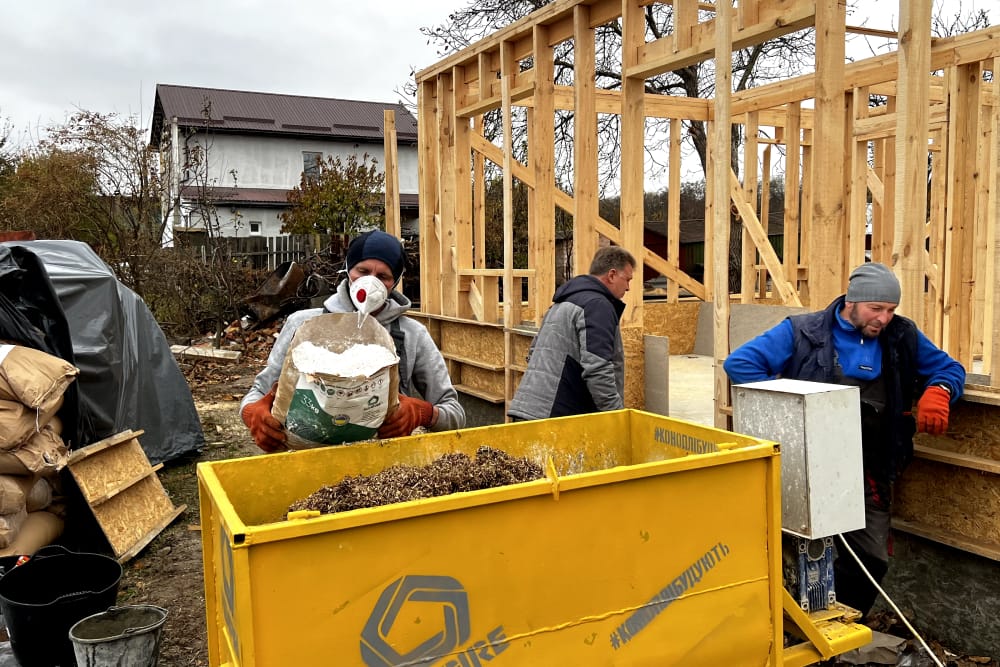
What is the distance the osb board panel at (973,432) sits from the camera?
3809mm

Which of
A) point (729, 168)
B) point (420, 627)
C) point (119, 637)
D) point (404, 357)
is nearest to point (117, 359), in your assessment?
point (119, 637)

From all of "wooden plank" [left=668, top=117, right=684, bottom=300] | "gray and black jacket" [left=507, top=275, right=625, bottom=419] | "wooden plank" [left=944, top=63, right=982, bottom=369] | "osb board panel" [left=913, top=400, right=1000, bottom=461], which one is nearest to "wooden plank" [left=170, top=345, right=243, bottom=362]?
"wooden plank" [left=668, top=117, right=684, bottom=300]

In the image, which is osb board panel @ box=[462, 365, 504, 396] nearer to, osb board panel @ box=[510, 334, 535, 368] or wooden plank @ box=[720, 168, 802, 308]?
osb board panel @ box=[510, 334, 535, 368]

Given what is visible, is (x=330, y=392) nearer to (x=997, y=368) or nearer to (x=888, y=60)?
(x=997, y=368)

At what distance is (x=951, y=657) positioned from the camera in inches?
155

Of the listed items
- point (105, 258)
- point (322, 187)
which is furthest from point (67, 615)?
point (322, 187)

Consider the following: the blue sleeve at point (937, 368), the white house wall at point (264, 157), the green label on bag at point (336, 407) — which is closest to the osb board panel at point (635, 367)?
the blue sleeve at point (937, 368)

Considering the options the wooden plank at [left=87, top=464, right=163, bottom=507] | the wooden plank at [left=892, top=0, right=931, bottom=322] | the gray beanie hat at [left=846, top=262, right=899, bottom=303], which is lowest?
the wooden plank at [left=87, top=464, right=163, bottom=507]

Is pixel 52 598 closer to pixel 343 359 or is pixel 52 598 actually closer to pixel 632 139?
pixel 343 359

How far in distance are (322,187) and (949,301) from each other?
1451 cm

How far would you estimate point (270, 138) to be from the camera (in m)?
33.2

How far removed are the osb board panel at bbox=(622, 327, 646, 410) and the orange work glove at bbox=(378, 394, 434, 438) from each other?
11.6ft

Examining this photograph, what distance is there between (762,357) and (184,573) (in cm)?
391

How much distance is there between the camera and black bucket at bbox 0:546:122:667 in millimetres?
3652
